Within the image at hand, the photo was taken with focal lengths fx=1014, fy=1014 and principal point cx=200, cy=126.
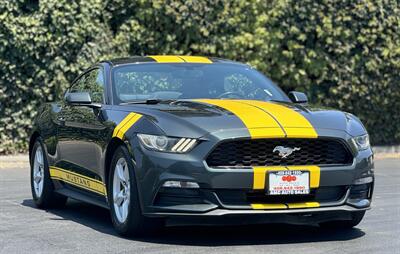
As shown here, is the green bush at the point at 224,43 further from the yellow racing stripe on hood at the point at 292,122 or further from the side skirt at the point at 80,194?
the yellow racing stripe on hood at the point at 292,122

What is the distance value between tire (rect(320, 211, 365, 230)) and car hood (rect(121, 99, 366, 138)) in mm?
677

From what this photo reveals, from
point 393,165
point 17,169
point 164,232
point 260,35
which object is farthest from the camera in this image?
point 260,35

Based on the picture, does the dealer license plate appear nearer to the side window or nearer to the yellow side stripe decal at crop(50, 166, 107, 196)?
the yellow side stripe decal at crop(50, 166, 107, 196)

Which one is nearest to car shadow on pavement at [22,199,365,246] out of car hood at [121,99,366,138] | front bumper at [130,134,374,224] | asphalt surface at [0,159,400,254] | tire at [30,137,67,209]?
asphalt surface at [0,159,400,254]

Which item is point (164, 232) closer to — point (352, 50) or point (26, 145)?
point (26, 145)

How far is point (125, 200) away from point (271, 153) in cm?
124

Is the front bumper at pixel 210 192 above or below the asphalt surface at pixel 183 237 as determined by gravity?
above

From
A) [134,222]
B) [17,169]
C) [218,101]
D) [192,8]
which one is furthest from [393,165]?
→ [134,222]

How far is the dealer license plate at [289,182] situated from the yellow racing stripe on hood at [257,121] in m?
0.29

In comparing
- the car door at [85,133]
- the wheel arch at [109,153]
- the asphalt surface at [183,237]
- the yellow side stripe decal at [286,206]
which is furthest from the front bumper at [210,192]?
the car door at [85,133]

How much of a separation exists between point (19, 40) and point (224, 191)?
9.09 m

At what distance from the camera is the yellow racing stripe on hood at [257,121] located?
293 inches

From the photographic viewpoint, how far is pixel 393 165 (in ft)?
52.1

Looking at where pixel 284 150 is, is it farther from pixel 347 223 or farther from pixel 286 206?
pixel 347 223
